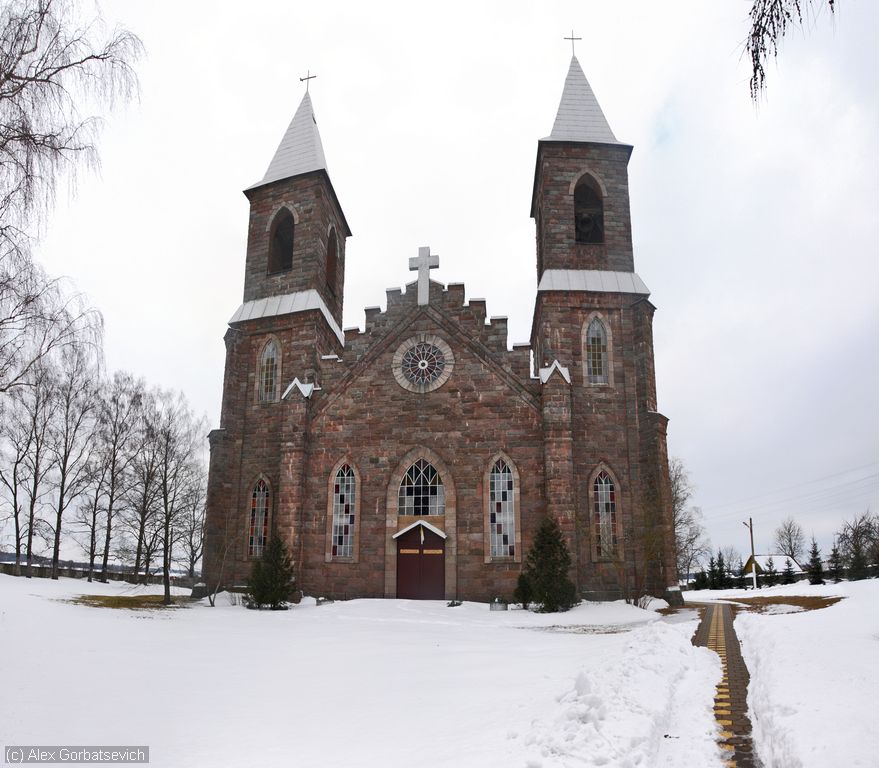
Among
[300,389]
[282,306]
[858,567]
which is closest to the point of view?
[300,389]

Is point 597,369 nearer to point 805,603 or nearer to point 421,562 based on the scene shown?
point 421,562

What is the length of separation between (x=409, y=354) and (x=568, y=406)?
6.33 metres

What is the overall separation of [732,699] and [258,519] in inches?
840

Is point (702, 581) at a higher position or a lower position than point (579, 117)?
lower

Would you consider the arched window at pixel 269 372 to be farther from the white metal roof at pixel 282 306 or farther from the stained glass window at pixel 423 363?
the stained glass window at pixel 423 363

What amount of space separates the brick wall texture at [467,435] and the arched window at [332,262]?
4.68m

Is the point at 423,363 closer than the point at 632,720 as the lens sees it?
No

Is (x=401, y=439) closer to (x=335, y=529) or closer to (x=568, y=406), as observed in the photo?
(x=335, y=529)

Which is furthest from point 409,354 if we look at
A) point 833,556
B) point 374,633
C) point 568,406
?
point 833,556

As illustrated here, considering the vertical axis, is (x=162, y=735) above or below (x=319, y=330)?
below

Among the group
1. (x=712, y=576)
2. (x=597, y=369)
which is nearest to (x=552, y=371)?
(x=597, y=369)

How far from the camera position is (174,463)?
40.6 meters

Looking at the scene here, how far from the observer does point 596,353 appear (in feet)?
87.0

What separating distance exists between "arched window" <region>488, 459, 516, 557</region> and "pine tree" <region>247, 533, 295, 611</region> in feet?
22.9
